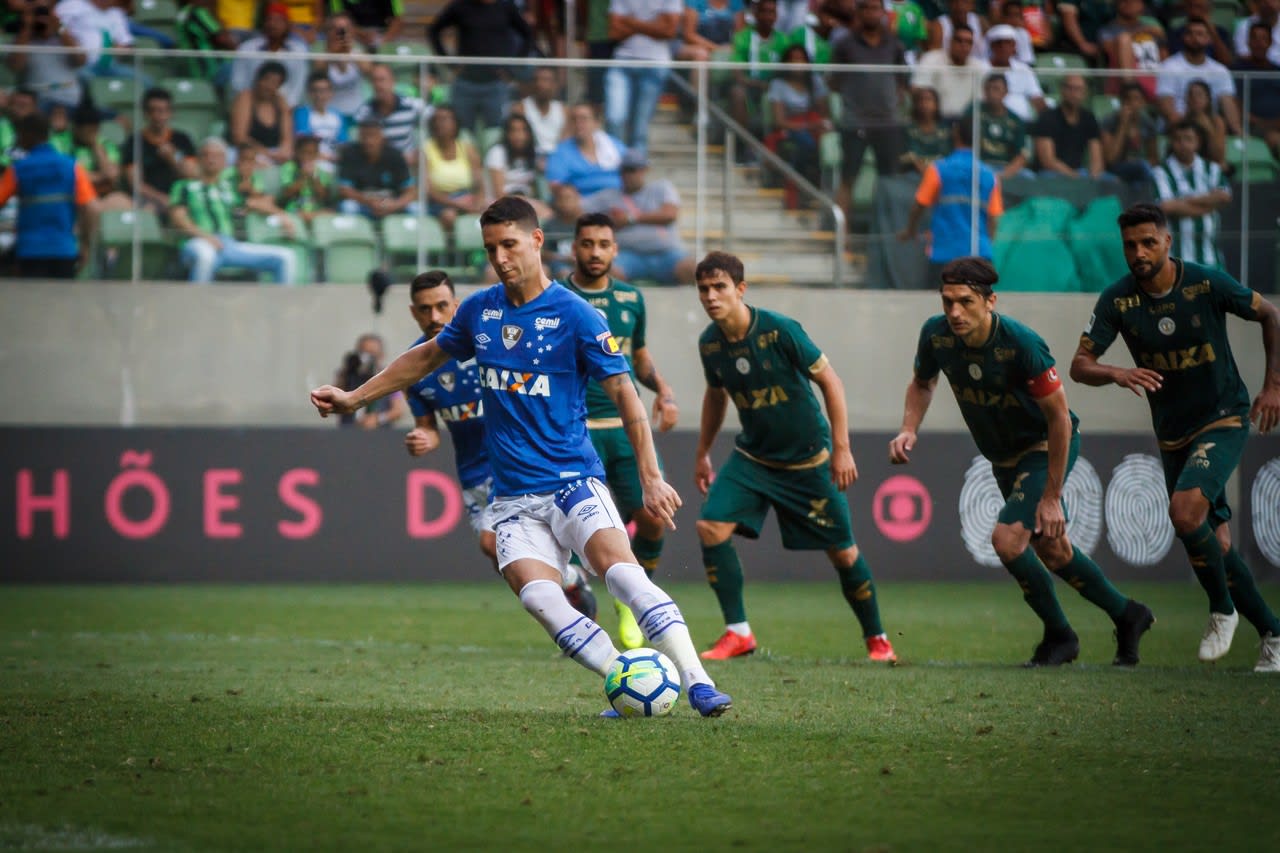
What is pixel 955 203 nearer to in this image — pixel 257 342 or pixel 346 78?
pixel 346 78

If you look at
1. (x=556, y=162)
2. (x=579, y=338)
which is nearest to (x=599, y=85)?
(x=556, y=162)

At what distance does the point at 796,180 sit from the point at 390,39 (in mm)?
4643

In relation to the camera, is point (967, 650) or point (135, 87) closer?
point (967, 650)

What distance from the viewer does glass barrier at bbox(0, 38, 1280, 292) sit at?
47.1 ft

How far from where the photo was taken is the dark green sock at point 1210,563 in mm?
8516

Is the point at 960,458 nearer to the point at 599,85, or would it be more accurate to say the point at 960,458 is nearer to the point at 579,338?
the point at 599,85

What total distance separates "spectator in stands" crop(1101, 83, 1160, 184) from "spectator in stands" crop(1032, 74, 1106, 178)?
0.10 meters

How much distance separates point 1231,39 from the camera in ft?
57.2

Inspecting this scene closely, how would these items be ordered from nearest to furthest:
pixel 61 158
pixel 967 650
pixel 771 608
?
pixel 967 650 → pixel 771 608 → pixel 61 158

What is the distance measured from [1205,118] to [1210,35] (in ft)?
9.61

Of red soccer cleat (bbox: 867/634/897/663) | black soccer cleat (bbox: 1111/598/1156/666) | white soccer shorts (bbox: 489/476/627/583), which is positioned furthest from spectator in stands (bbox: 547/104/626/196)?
→ white soccer shorts (bbox: 489/476/627/583)

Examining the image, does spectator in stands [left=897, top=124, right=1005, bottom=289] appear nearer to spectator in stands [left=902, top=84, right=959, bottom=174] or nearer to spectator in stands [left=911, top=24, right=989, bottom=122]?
spectator in stands [left=902, top=84, right=959, bottom=174]

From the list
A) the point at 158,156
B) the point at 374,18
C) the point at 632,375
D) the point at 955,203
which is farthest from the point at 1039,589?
the point at 374,18

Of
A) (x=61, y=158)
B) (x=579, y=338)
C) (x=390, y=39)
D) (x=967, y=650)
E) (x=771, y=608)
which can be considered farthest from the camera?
(x=390, y=39)
